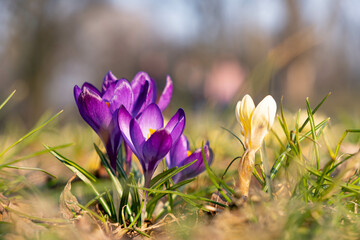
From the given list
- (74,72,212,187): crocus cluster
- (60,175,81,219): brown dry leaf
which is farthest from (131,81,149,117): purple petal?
Answer: (60,175,81,219): brown dry leaf

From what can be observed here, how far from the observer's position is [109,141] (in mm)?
958

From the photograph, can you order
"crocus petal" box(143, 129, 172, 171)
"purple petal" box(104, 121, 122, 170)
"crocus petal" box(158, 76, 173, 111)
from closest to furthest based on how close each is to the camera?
"crocus petal" box(143, 129, 172, 171), "purple petal" box(104, 121, 122, 170), "crocus petal" box(158, 76, 173, 111)

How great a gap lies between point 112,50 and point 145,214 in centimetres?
2811

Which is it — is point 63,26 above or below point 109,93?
above

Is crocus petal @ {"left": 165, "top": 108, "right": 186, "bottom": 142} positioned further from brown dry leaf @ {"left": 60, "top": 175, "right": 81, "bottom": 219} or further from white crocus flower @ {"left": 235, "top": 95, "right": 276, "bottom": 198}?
brown dry leaf @ {"left": 60, "top": 175, "right": 81, "bottom": 219}

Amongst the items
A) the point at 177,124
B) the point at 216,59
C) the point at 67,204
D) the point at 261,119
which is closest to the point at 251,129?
the point at 261,119

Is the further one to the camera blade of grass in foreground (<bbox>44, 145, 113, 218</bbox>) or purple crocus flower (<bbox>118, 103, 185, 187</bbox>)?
blade of grass in foreground (<bbox>44, 145, 113, 218</bbox>)

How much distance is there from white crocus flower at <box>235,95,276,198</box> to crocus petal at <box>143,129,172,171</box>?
0.63 feet

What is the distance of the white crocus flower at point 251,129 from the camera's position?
86cm

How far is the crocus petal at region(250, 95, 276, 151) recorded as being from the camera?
0.85 meters

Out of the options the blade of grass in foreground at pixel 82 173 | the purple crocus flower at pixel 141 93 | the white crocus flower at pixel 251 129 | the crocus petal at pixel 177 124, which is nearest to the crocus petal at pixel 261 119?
the white crocus flower at pixel 251 129

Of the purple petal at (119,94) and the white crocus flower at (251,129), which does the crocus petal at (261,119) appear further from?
the purple petal at (119,94)

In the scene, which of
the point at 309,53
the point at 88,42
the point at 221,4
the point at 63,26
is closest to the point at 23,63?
the point at 63,26

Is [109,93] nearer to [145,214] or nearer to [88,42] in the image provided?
[145,214]
